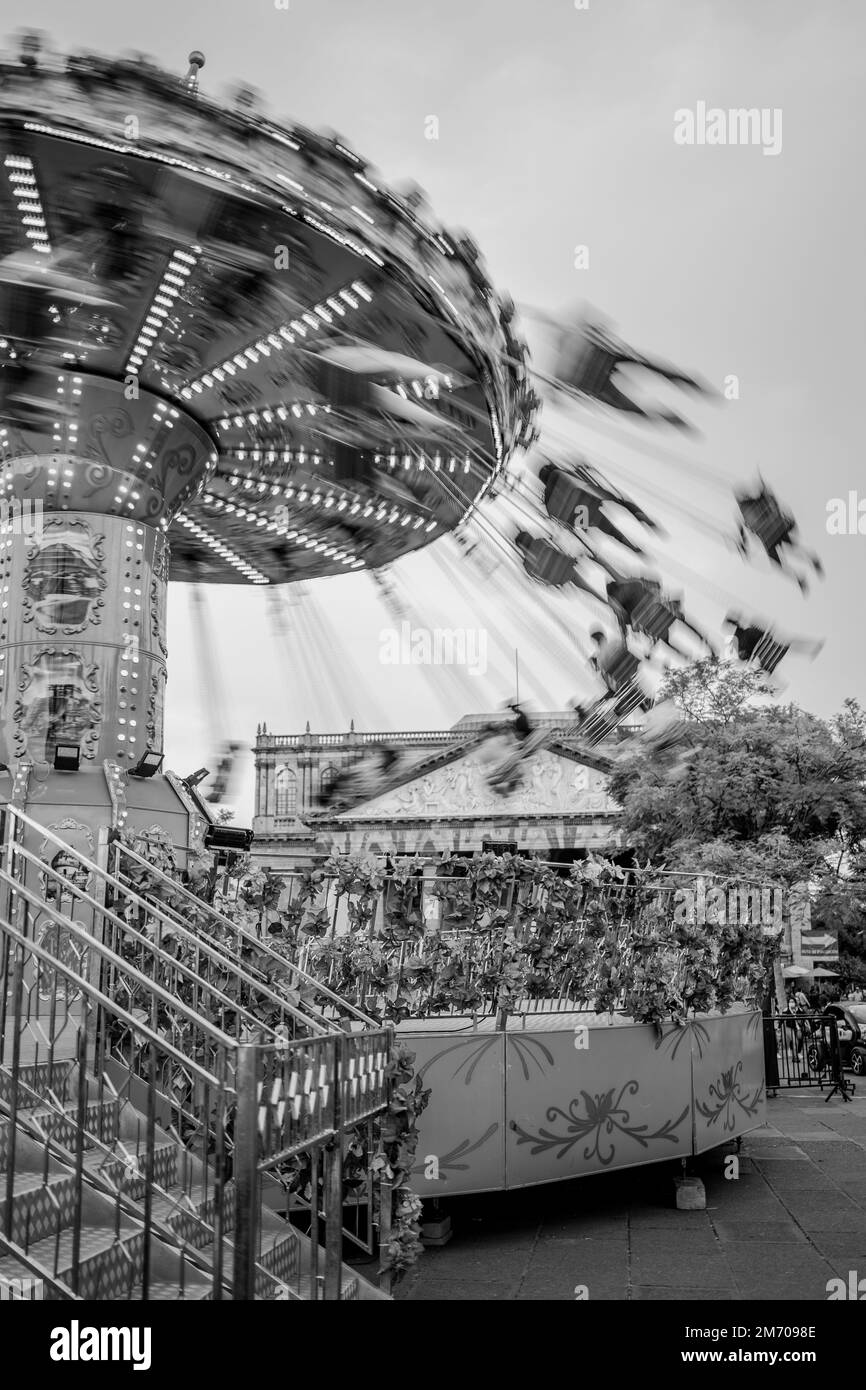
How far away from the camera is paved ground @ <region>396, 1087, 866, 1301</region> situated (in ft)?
19.0

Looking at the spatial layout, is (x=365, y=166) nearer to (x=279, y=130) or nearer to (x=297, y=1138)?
(x=279, y=130)

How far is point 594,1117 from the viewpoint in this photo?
727 cm

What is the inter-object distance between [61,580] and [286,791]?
5031 cm

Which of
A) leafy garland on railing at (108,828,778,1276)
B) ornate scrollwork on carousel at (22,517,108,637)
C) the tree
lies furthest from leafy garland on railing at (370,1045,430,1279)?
the tree

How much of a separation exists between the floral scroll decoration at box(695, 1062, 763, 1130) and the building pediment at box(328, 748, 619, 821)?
38772 millimetres

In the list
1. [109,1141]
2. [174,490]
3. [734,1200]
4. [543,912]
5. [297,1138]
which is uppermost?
[174,490]

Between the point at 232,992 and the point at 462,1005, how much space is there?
57.2 inches

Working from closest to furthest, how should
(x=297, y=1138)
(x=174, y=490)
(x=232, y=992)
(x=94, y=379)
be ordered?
(x=297, y=1138)
(x=232, y=992)
(x=94, y=379)
(x=174, y=490)

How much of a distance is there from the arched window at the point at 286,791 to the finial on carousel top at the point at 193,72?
5184 centimetres

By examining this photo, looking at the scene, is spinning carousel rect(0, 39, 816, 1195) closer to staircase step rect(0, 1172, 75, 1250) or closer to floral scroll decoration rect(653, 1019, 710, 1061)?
floral scroll decoration rect(653, 1019, 710, 1061)

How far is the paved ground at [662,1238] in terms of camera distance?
5.80 m

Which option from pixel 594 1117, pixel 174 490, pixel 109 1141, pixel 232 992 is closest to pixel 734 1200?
pixel 594 1117

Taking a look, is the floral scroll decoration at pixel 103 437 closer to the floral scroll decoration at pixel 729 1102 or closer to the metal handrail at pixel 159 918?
the metal handrail at pixel 159 918

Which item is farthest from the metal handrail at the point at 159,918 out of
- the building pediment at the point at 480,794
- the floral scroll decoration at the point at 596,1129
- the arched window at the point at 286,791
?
the arched window at the point at 286,791
